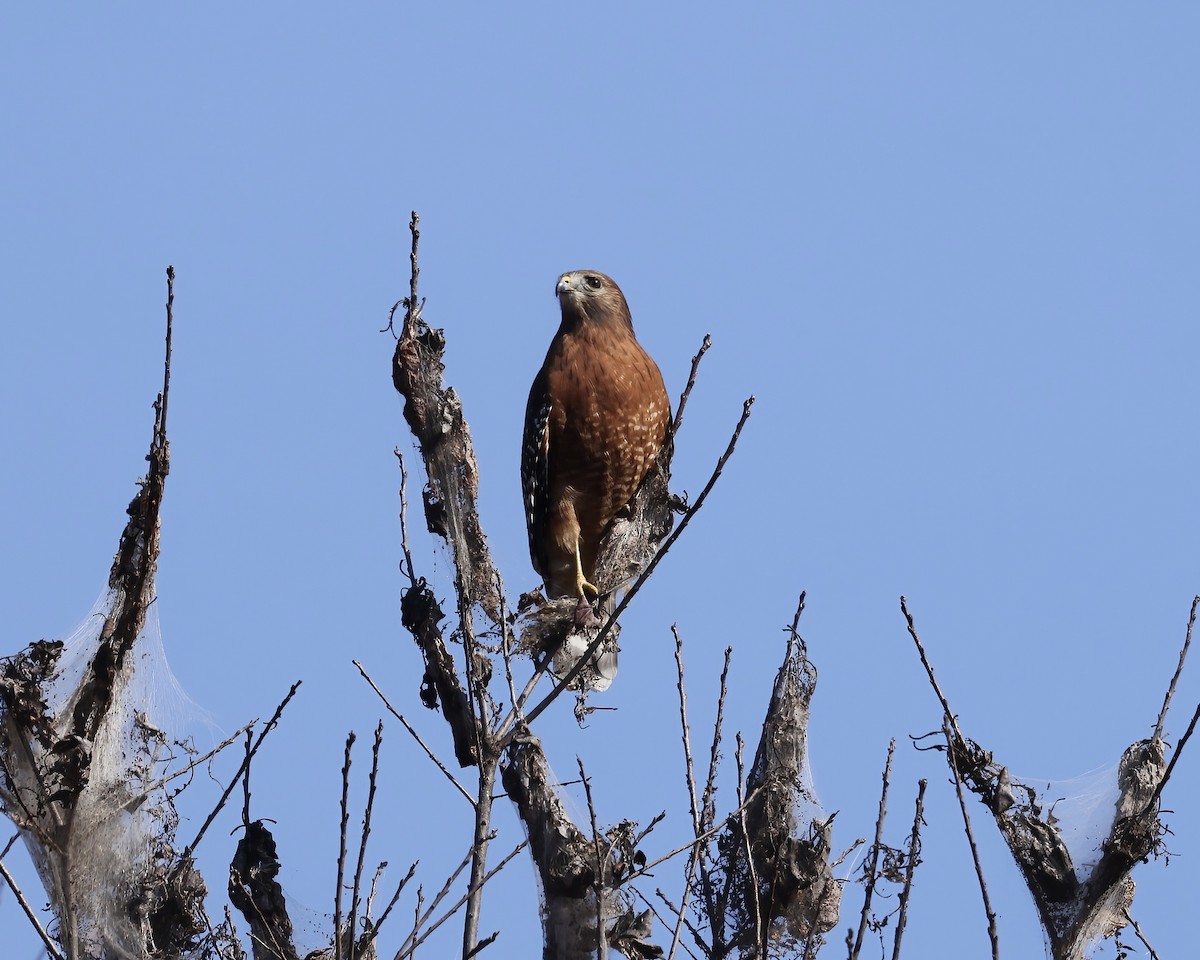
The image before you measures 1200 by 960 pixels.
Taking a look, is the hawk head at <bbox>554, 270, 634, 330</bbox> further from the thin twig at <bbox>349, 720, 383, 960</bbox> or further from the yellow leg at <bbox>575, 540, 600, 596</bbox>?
the thin twig at <bbox>349, 720, 383, 960</bbox>

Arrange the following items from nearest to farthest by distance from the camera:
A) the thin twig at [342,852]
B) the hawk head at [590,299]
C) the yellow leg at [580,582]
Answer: the thin twig at [342,852], the yellow leg at [580,582], the hawk head at [590,299]

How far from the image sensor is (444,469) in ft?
14.4

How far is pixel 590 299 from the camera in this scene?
20.8ft

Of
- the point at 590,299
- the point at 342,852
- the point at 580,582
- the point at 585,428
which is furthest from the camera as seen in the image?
the point at 590,299

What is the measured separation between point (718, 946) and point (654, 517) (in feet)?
6.24

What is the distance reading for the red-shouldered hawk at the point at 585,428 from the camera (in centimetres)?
607

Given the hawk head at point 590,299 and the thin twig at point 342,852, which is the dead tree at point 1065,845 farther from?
the hawk head at point 590,299

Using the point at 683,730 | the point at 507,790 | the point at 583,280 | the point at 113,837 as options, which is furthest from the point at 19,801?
the point at 583,280

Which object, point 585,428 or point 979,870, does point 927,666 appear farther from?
point 585,428

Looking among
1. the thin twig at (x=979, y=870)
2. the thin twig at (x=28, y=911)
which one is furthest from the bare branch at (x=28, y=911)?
the thin twig at (x=979, y=870)

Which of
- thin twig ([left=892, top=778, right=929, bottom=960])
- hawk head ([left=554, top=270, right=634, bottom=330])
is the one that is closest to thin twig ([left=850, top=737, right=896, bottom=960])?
thin twig ([left=892, top=778, right=929, bottom=960])

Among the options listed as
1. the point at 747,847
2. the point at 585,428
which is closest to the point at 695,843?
the point at 747,847

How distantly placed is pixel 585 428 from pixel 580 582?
610mm

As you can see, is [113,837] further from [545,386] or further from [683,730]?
[545,386]
